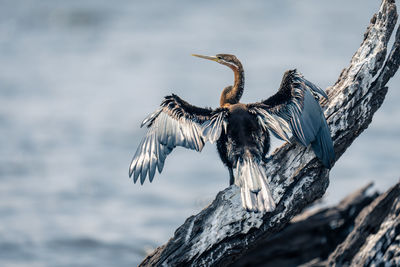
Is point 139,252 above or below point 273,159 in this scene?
above

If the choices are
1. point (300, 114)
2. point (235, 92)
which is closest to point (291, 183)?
point (300, 114)

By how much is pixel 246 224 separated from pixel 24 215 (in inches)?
252

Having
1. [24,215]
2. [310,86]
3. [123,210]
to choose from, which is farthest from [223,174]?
[310,86]

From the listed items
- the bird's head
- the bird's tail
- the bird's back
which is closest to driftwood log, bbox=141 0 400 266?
the bird's tail

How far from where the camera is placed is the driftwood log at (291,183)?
448cm

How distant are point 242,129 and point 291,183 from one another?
2.18 ft

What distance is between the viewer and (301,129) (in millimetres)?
4746

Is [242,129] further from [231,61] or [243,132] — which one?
[231,61]

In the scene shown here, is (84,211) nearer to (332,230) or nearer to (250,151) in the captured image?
(332,230)

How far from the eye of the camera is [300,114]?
4922 mm

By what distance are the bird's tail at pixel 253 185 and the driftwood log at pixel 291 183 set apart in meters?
0.09

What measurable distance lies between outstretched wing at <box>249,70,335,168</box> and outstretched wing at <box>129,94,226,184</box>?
1.19ft

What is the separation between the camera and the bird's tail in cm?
435

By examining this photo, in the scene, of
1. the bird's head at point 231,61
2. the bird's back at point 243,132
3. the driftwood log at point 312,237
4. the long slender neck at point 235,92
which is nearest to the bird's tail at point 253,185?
the bird's back at point 243,132
